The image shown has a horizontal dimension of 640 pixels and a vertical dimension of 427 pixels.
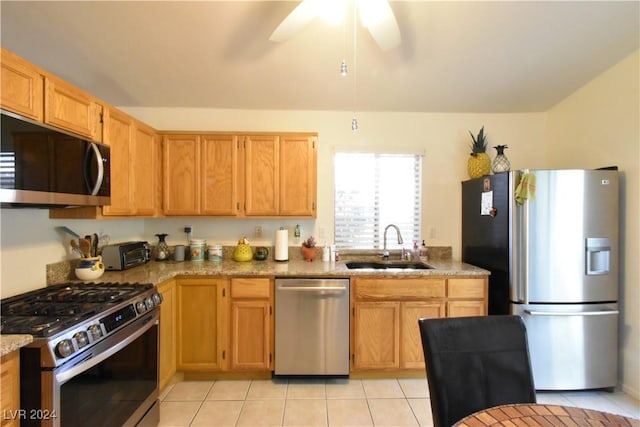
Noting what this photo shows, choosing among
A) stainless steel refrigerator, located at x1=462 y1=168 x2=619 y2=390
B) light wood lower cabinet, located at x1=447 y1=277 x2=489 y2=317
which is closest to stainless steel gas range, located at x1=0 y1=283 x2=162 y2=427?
light wood lower cabinet, located at x1=447 y1=277 x2=489 y2=317

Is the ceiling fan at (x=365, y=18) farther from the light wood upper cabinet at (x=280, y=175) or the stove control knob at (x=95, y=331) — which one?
the stove control knob at (x=95, y=331)

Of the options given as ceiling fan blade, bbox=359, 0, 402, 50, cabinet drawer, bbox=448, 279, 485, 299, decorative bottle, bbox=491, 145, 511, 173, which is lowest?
cabinet drawer, bbox=448, 279, 485, 299

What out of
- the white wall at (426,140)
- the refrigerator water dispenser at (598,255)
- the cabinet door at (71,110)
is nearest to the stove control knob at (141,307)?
the cabinet door at (71,110)

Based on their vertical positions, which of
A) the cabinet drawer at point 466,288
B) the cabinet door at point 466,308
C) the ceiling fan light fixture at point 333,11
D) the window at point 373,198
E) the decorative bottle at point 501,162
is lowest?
the cabinet door at point 466,308

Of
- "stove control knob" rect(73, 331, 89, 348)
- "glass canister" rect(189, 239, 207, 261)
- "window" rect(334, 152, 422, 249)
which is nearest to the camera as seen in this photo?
"stove control knob" rect(73, 331, 89, 348)

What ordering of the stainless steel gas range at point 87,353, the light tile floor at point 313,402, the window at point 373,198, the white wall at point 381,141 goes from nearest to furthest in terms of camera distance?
the stainless steel gas range at point 87,353 < the light tile floor at point 313,402 < the white wall at point 381,141 < the window at point 373,198

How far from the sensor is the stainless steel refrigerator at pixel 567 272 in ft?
7.48

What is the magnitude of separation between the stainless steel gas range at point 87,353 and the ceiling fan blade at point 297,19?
1691 millimetres

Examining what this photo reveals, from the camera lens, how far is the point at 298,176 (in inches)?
111

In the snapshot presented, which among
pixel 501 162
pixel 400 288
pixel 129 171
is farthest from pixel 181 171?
pixel 501 162

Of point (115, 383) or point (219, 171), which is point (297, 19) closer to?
point (219, 171)

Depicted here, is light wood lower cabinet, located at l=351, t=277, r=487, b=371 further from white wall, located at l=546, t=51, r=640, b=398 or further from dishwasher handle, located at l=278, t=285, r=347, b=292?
white wall, located at l=546, t=51, r=640, b=398

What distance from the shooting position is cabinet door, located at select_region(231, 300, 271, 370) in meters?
2.49

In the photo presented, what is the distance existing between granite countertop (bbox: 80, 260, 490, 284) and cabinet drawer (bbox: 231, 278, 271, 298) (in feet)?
0.20
